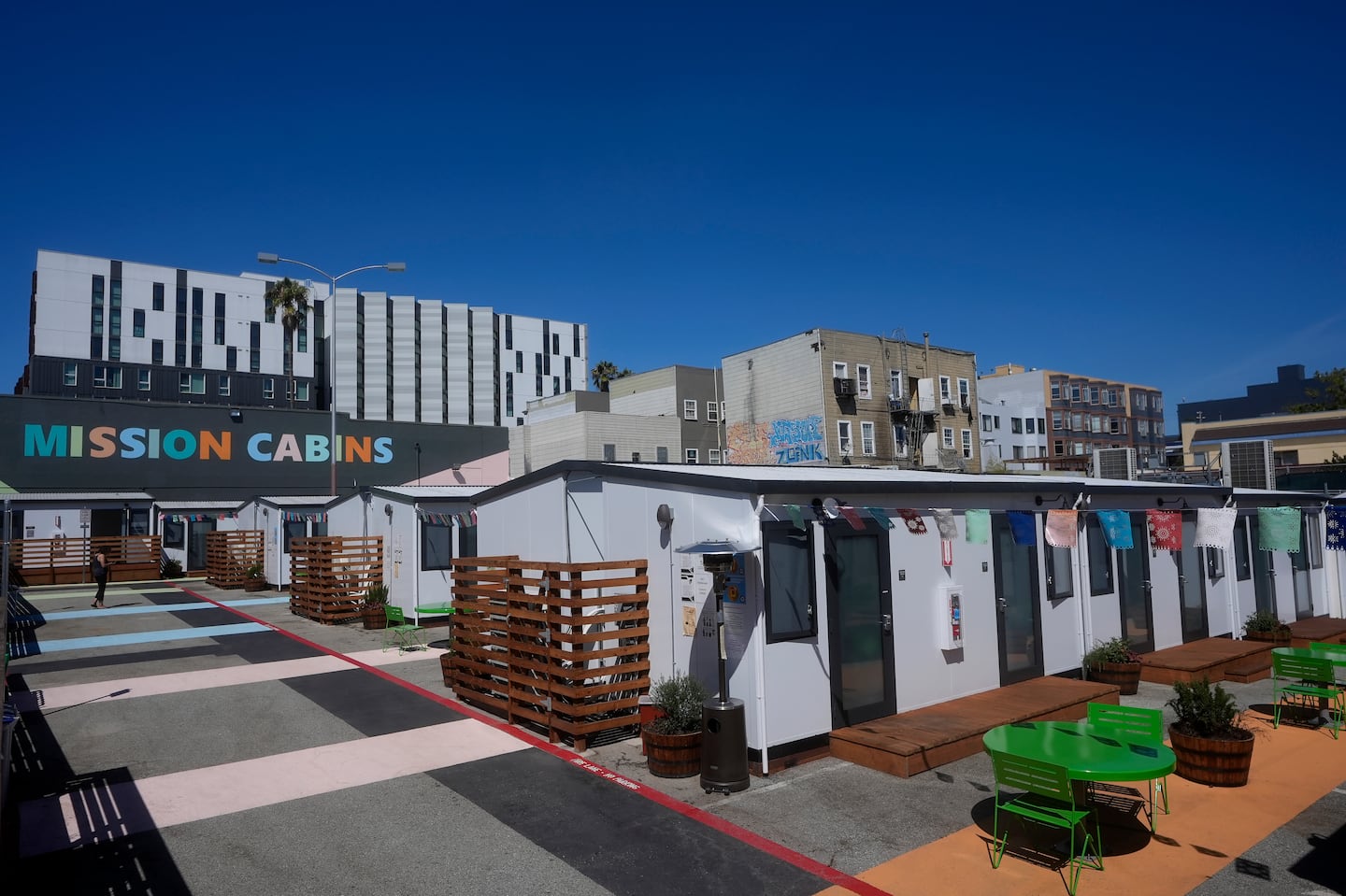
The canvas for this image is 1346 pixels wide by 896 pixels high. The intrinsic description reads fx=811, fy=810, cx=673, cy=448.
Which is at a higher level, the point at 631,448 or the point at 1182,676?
the point at 631,448

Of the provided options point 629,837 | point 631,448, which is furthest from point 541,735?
point 631,448

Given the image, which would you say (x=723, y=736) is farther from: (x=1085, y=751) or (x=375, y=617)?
(x=375, y=617)

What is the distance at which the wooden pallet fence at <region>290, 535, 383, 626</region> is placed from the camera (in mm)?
21078

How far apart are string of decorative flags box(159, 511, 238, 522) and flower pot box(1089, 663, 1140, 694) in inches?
1367

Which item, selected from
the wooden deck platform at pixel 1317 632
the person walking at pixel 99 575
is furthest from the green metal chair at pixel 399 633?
the wooden deck platform at pixel 1317 632

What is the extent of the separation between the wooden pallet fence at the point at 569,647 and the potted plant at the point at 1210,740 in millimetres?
6079

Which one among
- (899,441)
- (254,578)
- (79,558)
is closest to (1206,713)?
(254,578)

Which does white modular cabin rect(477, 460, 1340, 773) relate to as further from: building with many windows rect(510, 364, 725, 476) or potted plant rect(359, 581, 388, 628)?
building with many windows rect(510, 364, 725, 476)

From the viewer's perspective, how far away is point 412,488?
22.1m

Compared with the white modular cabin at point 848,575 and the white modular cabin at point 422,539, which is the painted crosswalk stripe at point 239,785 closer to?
the white modular cabin at point 848,575

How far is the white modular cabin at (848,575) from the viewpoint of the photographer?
915 cm

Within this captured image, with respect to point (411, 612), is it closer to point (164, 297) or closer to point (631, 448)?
point (631, 448)

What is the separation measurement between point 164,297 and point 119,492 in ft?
152

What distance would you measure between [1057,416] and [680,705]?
3123 inches
